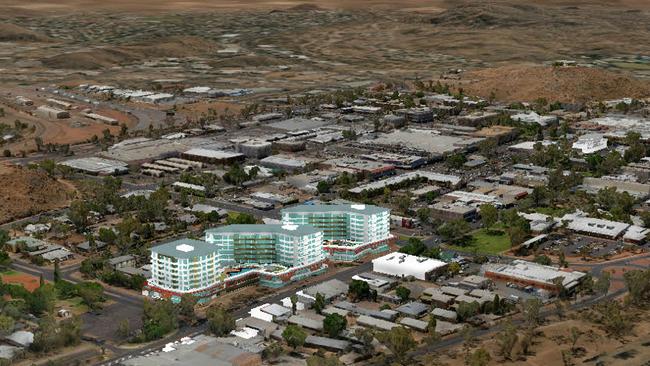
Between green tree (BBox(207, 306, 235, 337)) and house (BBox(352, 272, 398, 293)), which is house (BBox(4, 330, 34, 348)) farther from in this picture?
house (BBox(352, 272, 398, 293))

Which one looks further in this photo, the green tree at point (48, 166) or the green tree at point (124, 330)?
the green tree at point (48, 166)

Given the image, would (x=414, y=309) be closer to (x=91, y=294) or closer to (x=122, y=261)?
(x=91, y=294)

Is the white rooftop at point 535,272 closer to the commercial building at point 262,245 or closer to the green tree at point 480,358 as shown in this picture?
the commercial building at point 262,245

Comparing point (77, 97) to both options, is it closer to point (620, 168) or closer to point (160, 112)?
point (160, 112)

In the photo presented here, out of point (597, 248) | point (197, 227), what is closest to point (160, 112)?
point (197, 227)

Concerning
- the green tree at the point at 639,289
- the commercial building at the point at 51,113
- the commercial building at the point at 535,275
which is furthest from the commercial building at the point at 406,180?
the commercial building at the point at 51,113
